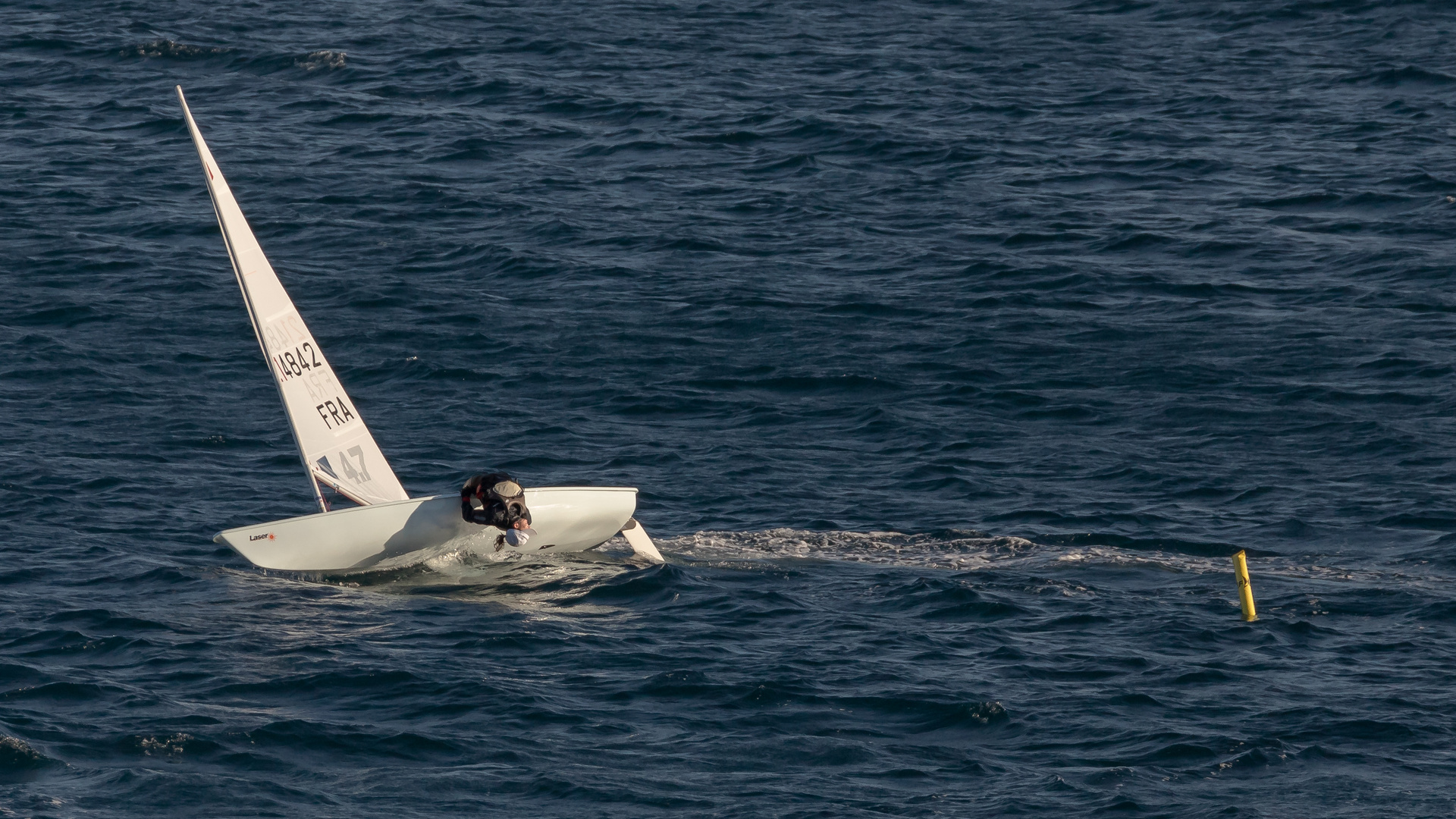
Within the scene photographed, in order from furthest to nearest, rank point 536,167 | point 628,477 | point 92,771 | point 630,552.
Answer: point 536,167
point 628,477
point 630,552
point 92,771

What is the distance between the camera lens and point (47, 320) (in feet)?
122

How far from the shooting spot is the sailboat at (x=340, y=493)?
25.3 meters

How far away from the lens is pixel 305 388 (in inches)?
1083

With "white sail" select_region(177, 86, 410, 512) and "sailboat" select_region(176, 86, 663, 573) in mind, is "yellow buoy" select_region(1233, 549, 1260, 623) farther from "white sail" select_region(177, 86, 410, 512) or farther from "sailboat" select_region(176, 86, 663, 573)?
"white sail" select_region(177, 86, 410, 512)

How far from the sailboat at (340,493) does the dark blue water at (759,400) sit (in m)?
0.65

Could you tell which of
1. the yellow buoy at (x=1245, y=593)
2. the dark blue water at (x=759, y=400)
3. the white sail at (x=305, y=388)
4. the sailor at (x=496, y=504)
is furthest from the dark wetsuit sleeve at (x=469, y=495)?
the yellow buoy at (x=1245, y=593)

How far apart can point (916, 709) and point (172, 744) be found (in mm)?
8713

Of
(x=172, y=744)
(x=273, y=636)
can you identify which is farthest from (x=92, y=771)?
(x=273, y=636)

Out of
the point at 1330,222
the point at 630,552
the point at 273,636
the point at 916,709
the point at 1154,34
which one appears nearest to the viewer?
the point at 916,709

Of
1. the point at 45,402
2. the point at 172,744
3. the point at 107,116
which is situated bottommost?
the point at 172,744

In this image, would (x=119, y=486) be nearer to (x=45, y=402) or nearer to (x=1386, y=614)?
(x=45, y=402)

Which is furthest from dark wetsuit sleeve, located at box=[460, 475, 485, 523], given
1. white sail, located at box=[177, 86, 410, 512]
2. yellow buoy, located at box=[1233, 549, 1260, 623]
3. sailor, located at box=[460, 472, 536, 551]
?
yellow buoy, located at box=[1233, 549, 1260, 623]

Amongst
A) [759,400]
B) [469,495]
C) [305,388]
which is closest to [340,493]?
[305,388]

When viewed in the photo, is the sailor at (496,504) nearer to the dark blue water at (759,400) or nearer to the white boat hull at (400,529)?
the white boat hull at (400,529)
